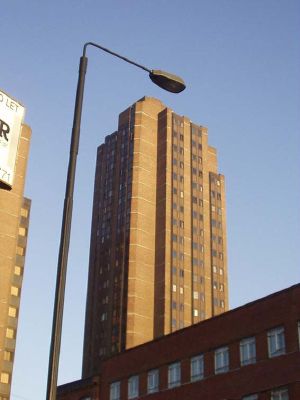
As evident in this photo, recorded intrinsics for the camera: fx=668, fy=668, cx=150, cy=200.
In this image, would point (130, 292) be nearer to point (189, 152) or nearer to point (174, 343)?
point (189, 152)

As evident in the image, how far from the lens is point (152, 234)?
435 ft

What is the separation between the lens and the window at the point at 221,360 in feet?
155

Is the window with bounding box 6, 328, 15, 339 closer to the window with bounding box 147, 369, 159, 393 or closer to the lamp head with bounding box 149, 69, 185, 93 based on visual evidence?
the window with bounding box 147, 369, 159, 393

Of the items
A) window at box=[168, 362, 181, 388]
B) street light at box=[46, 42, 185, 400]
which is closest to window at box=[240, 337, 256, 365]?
window at box=[168, 362, 181, 388]

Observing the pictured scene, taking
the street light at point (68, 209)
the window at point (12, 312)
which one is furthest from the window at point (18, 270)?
the street light at point (68, 209)

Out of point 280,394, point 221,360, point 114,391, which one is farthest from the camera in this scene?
point 114,391

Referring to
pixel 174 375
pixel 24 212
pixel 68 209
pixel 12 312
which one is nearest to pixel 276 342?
pixel 174 375

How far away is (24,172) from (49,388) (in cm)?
10591

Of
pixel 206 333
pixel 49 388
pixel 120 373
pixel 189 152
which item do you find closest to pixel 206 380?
pixel 206 333

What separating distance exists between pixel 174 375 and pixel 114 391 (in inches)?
319

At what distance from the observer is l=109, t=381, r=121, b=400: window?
56766mm

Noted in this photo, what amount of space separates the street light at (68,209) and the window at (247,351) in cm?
3369

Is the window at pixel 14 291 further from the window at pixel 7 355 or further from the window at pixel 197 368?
the window at pixel 197 368

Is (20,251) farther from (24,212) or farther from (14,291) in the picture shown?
(24,212)
